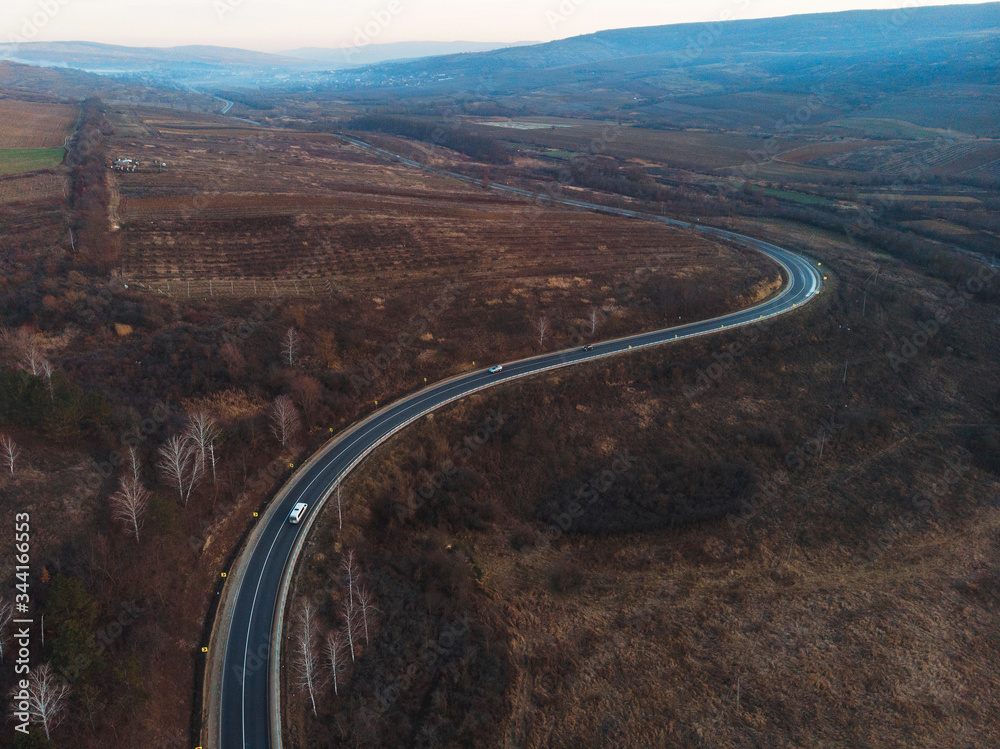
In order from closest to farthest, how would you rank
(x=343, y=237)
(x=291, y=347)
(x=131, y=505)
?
(x=131, y=505) < (x=291, y=347) < (x=343, y=237)

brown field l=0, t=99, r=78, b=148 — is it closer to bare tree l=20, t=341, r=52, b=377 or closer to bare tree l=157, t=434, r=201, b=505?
bare tree l=20, t=341, r=52, b=377

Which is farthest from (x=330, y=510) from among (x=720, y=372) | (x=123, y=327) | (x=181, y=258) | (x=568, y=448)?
(x=181, y=258)

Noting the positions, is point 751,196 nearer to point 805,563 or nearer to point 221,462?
point 805,563

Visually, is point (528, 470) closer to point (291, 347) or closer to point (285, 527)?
point (285, 527)

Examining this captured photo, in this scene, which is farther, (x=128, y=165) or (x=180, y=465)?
(x=128, y=165)

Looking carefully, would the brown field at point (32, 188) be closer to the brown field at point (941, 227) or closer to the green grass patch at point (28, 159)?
the green grass patch at point (28, 159)

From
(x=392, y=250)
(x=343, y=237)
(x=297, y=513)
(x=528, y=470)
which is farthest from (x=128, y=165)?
(x=528, y=470)

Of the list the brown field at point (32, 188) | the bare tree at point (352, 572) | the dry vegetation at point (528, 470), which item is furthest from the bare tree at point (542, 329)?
the brown field at point (32, 188)
